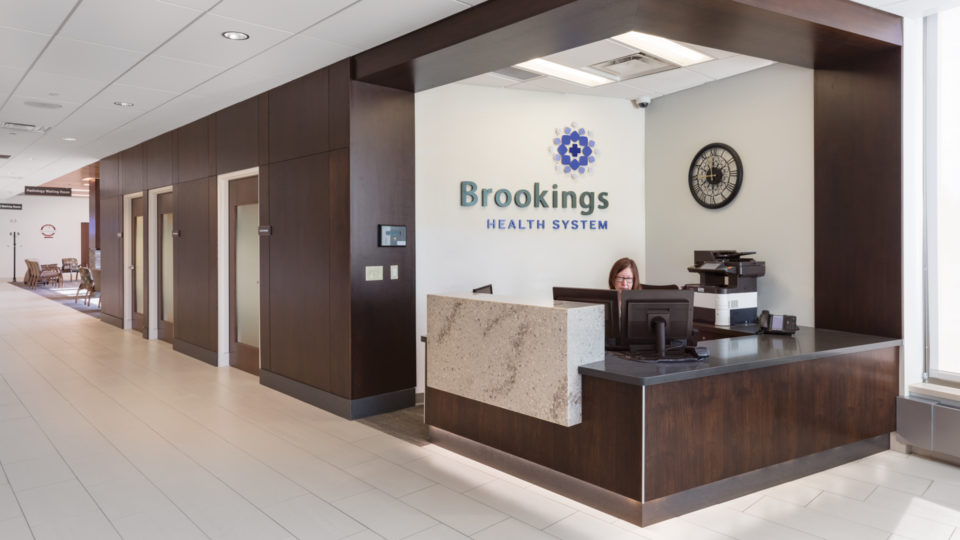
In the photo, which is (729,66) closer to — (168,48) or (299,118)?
(299,118)

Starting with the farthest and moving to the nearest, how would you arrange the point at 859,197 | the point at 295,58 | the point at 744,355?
the point at 295,58
the point at 859,197
the point at 744,355

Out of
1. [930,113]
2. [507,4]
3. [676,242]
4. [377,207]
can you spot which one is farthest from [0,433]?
[930,113]

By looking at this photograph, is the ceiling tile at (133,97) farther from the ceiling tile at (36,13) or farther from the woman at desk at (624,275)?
the woman at desk at (624,275)

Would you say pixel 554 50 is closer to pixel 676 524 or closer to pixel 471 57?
pixel 471 57

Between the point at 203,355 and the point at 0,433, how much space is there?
2.79 metres

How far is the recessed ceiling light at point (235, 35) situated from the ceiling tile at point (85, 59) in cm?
102

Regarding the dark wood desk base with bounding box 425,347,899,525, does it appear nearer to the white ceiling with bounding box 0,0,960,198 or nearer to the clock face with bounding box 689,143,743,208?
the clock face with bounding box 689,143,743,208

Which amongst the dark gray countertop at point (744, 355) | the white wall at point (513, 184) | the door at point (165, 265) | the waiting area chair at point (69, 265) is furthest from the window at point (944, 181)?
the waiting area chair at point (69, 265)

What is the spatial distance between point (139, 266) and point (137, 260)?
161 mm

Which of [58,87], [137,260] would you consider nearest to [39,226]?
[137,260]

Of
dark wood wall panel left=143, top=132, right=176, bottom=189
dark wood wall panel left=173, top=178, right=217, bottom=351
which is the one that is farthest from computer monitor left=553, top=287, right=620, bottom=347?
dark wood wall panel left=143, top=132, right=176, bottom=189

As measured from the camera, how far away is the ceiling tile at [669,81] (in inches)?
233

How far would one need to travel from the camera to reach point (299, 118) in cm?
571

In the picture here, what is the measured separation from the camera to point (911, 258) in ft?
14.4
